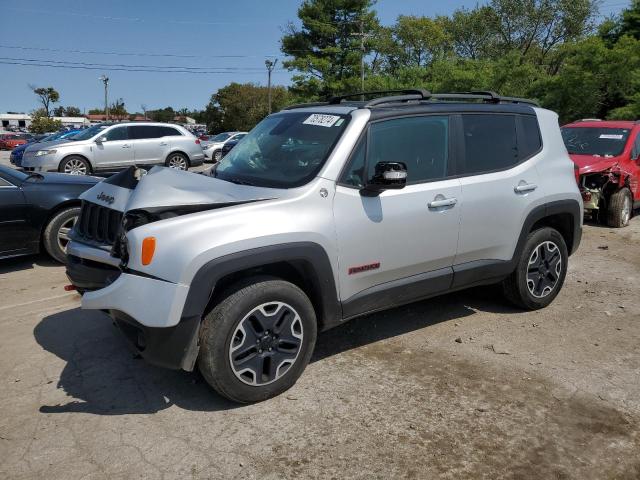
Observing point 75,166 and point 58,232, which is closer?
point 58,232

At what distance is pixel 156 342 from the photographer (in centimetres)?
304

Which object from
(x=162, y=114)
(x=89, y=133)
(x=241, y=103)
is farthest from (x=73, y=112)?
(x=89, y=133)

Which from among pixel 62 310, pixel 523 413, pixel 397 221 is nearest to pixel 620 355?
pixel 523 413

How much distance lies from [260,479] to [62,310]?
3220mm

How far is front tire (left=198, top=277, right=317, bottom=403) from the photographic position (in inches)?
124

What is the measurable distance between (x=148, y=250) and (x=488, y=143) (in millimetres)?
2920

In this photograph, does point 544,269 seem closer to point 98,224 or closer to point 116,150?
point 98,224

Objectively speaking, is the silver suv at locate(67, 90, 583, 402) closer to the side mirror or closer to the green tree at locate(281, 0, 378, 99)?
the side mirror

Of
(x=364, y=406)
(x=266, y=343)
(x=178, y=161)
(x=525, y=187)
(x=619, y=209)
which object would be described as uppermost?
(x=525, y=187)

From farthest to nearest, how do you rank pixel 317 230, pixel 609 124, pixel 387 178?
A: pixel 609 124 → pixel 387 178 → pixel 317 230

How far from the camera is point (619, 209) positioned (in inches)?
356

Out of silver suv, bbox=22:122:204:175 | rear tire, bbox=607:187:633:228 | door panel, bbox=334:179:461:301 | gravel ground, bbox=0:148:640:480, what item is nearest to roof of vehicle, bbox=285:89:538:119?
door panel, bbox=334:179:461:301

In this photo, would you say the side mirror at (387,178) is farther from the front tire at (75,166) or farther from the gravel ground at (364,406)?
the front tire at (75,166)

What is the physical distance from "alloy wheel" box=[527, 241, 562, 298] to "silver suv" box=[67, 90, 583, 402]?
0.01 m
